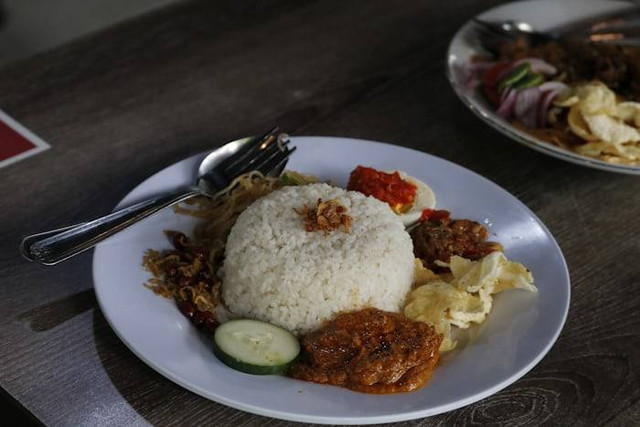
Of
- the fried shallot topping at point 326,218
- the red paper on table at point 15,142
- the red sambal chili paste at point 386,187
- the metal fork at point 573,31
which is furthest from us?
the metal fork at point 573,31

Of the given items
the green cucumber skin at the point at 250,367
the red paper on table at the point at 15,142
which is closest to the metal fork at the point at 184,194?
the green cucumber skin at the point at 250,367

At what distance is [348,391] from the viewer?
1432 mm

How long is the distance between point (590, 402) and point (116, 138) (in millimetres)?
1453


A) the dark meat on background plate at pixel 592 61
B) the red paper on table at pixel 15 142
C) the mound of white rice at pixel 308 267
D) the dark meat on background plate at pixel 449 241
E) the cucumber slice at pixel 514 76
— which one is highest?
the red paper on table at pixel 15 142

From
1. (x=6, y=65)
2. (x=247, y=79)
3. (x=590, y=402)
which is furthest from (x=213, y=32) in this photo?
(x=590, y=402)

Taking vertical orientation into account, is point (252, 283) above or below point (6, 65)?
below

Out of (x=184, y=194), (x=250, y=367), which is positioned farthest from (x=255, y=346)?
(x=184, y=194)

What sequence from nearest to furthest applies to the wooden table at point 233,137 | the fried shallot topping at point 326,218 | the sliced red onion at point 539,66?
1. the wooden table at point 233,137
2. the fried shallot topping at point 326,218
3. the sliced red onion at point 539,66

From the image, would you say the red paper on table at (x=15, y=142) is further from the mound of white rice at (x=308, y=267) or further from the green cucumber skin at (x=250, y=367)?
the green cucumber skin at (x=250, y=367)

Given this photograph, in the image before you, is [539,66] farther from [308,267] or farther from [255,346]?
[255,346]

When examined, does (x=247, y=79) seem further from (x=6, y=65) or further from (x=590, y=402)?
(x=590, y=402)

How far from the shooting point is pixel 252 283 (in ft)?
5.43

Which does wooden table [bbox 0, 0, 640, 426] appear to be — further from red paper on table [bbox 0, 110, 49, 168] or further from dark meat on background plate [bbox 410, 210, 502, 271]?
dark meat on background plate [bbox 410, 210, 502, 271]

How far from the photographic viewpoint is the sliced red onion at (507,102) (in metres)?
2.33
